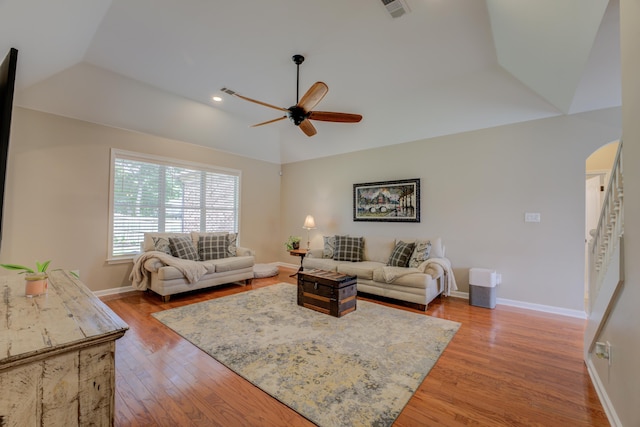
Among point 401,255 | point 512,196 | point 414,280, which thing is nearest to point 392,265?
point 401,255

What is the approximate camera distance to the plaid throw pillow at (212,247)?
474 cm

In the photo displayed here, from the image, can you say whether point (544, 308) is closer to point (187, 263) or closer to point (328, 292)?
point (328, 292)

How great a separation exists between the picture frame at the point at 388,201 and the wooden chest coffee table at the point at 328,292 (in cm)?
189

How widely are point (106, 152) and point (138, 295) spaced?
2.23 m

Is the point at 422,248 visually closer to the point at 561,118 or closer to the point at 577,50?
the point at 561,118

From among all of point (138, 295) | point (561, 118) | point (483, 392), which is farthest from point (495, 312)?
point (138, 295)

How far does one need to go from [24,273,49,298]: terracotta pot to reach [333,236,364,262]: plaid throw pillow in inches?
155

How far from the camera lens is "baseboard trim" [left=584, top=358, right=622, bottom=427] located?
1652mm

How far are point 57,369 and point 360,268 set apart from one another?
3708mm

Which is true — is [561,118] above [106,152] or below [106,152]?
above

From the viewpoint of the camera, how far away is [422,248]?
4180 mm

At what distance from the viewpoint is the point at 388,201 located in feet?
16.8

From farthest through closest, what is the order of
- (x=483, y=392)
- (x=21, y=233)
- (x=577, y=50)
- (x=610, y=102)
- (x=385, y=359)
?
1. (x=21, y=233)
2. (x=610, y=102)
3. (x=577, y=50)
4. (x=385, y=359)
5. (x=483, y=392)

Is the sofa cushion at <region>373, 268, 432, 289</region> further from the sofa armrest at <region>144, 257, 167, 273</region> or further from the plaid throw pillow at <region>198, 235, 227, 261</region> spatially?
the sofa armrest at <region>144, 257, 167, 273</region>
